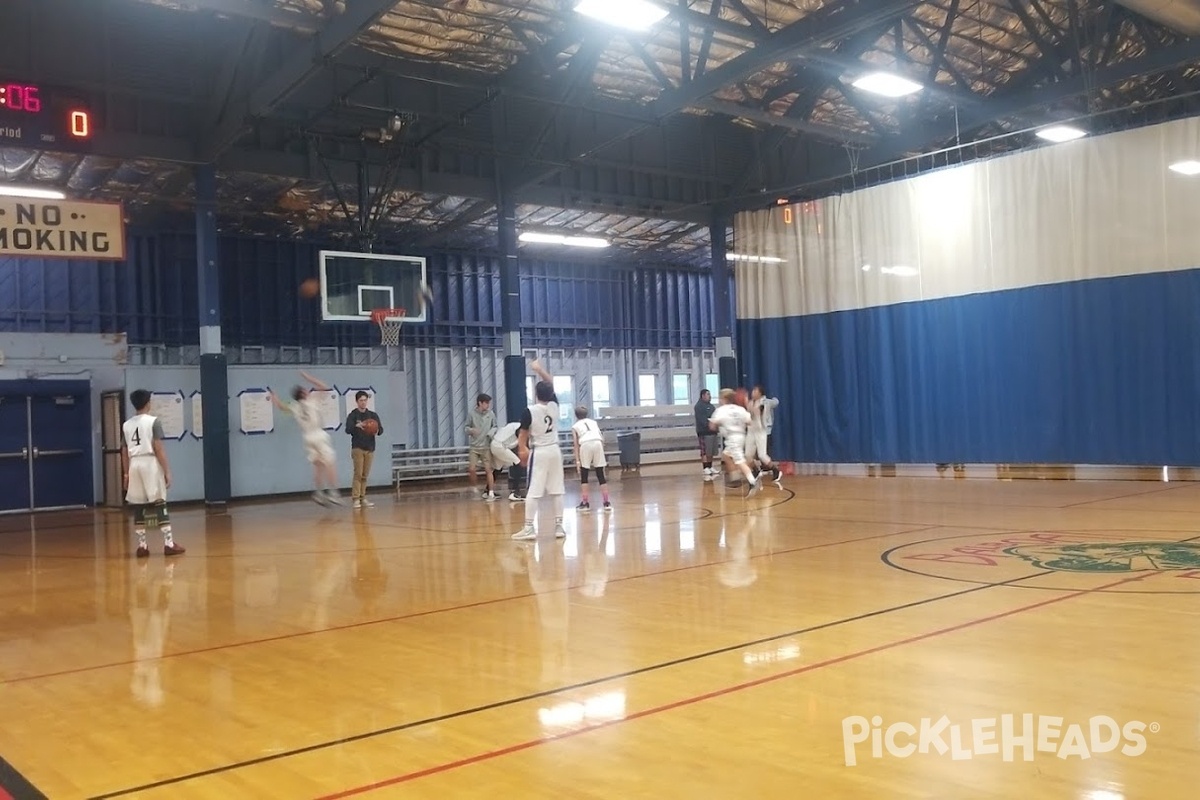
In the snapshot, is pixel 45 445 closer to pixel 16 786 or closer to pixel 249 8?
pixel 249 8

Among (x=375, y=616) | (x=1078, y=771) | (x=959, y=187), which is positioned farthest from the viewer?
(x=959, y=187)

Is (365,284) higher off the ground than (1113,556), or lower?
higher

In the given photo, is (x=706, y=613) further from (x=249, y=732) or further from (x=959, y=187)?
(x=959, y=187)

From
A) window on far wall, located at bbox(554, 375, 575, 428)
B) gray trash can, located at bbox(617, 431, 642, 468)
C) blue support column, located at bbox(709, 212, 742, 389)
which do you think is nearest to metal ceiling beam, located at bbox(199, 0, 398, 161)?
blue support column, located at bbox(709, 212, 742, 389)

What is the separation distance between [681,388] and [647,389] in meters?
1.75

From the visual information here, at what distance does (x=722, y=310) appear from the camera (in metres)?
24.0

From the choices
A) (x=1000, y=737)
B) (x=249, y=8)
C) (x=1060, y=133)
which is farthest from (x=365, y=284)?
(x=1000, y=737)

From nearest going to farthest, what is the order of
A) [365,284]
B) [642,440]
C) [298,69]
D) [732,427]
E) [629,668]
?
[629,668] < [298,69] < [732,427] < [365,284] < [642,440]

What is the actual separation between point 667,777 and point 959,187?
17463mm

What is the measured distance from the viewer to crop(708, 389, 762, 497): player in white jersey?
15336 millimetres

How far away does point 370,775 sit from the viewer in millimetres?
3852

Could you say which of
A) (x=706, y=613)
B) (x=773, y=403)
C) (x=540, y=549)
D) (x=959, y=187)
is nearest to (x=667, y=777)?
(x=706, y=613)

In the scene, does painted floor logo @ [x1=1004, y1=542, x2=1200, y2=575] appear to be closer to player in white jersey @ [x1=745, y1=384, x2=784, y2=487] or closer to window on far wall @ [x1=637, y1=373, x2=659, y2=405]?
player in white jersey @ [x1=745, y1=384, x2=784, y2=487]

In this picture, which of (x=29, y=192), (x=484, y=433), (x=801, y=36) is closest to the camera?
(x=801, y=36)
